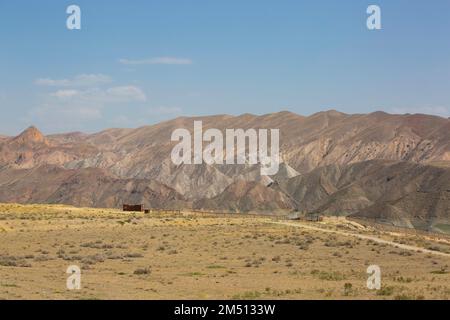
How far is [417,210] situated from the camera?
3684 inches

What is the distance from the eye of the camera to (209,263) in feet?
109

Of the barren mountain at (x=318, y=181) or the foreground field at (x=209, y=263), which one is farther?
the barren mountain at (x=318, y=181)

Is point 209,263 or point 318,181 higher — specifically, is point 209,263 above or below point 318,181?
above

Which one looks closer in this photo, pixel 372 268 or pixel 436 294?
pixel 436 294

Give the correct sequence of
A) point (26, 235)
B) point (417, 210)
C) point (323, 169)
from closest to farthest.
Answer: point (26, 235)
point (417, 210)
point (323, 169)

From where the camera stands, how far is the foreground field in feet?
→ 72.3

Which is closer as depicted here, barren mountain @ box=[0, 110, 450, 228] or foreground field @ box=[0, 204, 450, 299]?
foreground field @ box=[0, 204, 450, 299]

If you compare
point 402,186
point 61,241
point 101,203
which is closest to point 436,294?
point 61,241

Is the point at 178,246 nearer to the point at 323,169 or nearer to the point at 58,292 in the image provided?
the point at 58,292

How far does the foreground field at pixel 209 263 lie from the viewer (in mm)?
22031

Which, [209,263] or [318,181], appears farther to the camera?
[318,181]
